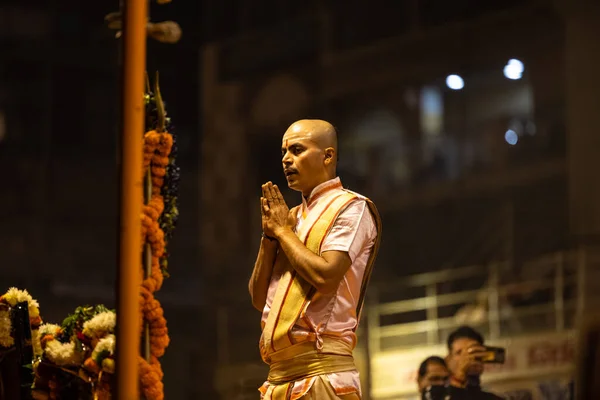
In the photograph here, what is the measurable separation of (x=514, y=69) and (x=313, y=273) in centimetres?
759

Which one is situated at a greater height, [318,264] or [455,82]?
[455,82]

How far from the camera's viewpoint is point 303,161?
13.2 feet

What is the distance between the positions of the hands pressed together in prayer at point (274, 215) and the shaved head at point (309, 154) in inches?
3.4

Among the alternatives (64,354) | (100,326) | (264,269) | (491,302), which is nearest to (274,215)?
(264,269)

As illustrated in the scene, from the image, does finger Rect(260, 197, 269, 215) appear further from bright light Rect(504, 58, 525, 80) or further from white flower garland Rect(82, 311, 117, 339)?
bright light Rect(504, 58, 525, 80)

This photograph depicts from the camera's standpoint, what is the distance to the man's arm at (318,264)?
3.78 m

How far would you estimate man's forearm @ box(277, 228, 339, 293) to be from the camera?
12.4 feet

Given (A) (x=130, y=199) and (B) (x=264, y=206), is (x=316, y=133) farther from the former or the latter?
(A) (x=130, y=199)

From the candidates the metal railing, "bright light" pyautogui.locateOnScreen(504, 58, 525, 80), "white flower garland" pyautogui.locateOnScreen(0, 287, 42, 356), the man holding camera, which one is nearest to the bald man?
"white flower garland" pyautogui.locateOnScreen(0, 287, 42, 356)

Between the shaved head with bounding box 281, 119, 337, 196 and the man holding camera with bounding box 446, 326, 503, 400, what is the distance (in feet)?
10.1

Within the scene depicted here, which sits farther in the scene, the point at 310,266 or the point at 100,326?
the point at 100,326

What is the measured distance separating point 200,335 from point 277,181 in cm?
165

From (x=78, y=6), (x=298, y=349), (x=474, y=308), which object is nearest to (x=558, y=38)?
(x=474, y=308)

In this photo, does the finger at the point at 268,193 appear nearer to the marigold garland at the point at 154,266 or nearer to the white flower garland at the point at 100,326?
the marigold garland at the point at 154,266
